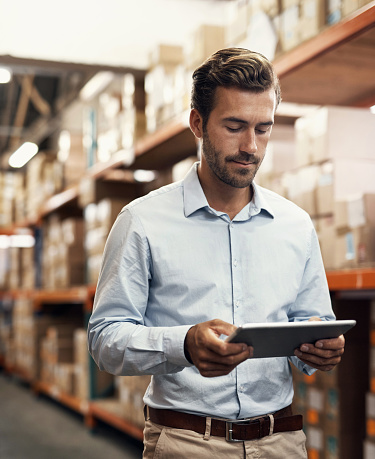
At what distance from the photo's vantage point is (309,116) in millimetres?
2672

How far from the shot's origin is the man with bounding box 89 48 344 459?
1456 mm

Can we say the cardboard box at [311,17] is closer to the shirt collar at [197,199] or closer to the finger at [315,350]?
the shirt collar at [197,199]

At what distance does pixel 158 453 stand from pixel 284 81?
Result: 175 cm

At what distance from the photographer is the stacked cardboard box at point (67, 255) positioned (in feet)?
19.3

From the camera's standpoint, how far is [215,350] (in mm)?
1229

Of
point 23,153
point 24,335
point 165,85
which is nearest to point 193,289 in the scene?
point 165,85

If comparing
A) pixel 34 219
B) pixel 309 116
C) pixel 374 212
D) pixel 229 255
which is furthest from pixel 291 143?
pixel 34 219

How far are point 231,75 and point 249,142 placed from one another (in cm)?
17

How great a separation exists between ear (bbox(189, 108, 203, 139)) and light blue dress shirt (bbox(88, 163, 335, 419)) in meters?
0.12

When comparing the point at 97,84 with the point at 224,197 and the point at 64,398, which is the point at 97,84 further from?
the point at 224,197

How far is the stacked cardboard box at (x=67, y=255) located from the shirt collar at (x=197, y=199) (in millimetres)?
4353

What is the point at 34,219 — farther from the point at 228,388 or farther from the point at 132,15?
the point at 228,388

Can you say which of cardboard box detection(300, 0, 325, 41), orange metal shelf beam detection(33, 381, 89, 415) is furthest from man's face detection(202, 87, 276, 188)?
orange metal shelf beam detection(33, 381, 89, 415)

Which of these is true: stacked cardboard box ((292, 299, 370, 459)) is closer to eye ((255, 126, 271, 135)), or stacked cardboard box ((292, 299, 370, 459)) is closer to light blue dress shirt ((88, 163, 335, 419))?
light blue dress shirt ((88, 163, 335, 419))
